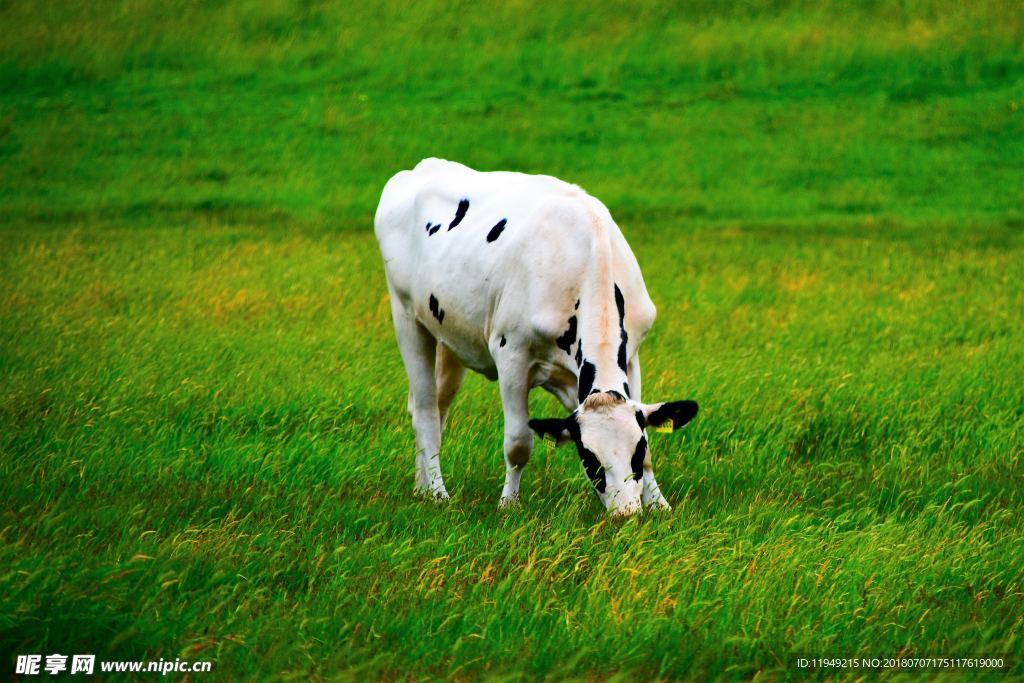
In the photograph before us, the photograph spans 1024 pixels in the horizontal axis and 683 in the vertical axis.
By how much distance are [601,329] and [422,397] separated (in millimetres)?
1939

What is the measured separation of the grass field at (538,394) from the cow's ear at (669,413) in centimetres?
52

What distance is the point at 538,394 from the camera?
9.62 m

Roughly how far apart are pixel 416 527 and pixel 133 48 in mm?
26645

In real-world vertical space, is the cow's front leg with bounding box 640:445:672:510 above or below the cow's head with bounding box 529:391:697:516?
below

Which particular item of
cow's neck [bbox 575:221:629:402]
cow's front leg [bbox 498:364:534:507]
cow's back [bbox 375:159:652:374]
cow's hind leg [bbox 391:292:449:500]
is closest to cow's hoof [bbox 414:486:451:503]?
cow's hind leg [bbox 391:292:449:500]

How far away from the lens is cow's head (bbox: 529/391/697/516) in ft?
20.0

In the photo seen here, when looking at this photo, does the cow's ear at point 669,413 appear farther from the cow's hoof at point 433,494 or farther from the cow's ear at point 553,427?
the cow's hoof at point 433,494

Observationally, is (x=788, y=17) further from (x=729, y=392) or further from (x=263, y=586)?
(x=263, y=586)

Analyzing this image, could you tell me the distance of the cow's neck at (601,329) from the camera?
6414mm

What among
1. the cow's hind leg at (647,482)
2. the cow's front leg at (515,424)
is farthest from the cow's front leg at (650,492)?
the cow's front leg at (515,424)

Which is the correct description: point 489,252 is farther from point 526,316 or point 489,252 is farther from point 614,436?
point 614,436

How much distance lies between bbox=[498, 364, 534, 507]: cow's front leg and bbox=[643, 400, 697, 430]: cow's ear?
917 mm

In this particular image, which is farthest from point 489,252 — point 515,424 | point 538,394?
point 538,394

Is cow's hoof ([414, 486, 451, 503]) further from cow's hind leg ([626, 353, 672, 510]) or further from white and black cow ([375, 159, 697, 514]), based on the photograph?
cow's hind leg ([626, 353, 672, 510])
